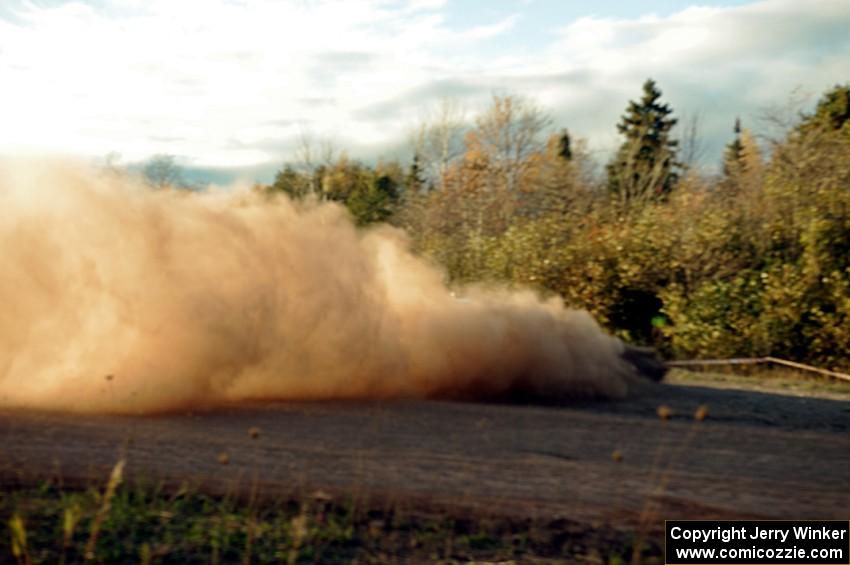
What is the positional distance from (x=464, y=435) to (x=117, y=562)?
6486mm

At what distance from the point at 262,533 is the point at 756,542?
13.1 ft

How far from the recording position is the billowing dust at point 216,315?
1504 centimetres

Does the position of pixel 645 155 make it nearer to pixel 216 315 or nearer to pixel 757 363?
pixel 757 363

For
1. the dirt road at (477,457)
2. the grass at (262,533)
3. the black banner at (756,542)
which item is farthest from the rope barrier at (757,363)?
the grass at (262,533)

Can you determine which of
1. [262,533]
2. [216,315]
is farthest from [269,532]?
[216,315]

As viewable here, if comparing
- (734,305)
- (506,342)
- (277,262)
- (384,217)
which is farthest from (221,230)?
(384,217)

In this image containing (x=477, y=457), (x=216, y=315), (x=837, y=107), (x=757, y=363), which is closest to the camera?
(x=477, y=457)

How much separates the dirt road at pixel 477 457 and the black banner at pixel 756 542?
0.45 meters

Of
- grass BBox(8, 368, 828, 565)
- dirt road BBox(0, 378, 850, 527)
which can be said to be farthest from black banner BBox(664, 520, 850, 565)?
dirt road BBox(0, 378, 850, 527)

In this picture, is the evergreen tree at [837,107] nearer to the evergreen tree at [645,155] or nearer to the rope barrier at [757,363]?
the evergreen tree at [645,155]

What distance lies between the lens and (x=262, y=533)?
7961mm

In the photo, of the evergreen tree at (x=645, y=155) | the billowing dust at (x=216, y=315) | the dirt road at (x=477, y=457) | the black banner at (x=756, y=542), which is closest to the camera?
the black banner at (x=756, y=542)

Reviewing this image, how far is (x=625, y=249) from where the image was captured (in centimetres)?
3609

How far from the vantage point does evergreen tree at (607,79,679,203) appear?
54.7 metres
